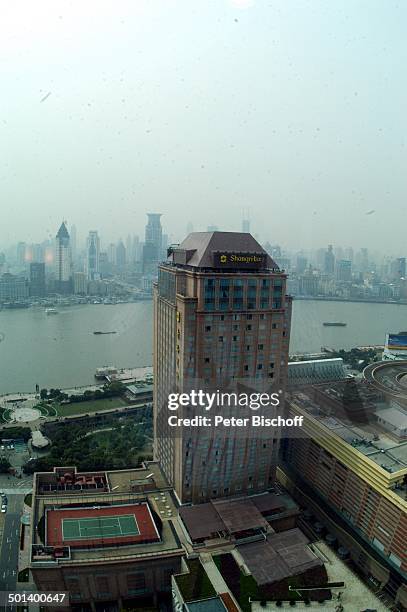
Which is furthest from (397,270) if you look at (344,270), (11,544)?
(11,544)

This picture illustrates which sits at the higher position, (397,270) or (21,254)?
(21,254)

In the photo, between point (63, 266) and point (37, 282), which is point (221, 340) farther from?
point (37, 282)

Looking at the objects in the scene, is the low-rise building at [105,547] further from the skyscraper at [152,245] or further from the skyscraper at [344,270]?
the skyscraper at [344,270]

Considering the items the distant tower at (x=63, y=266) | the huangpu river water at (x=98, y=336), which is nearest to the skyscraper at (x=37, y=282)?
the distant tower at (x=63, y=266)

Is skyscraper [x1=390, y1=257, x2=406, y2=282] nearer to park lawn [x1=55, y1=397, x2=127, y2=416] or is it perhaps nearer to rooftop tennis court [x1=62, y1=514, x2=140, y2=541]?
park lawn [x1=55, y1=397, x2=127, y2=416]

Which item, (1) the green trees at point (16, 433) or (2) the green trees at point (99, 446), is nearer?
(2) the green trees at point (99, 446)

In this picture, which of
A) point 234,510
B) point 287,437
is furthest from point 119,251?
point 234,510
